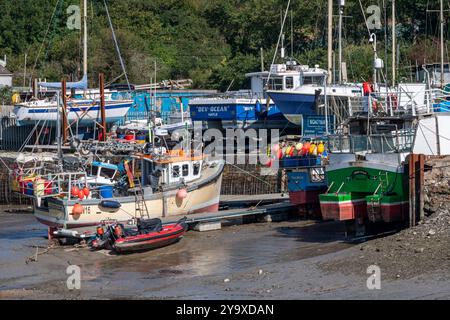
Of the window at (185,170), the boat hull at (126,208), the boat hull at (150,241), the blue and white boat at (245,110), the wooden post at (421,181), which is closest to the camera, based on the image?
the wooden post at (421,181)

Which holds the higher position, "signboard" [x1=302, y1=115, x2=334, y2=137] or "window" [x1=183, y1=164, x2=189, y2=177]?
"signboard" [x1=302, y1=115, x2=334, y2=137]

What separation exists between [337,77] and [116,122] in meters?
10.4

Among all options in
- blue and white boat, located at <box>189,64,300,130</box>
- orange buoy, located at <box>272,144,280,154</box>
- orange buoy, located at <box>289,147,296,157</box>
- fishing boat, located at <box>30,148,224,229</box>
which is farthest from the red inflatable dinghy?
blue and white boat, located at <box>189,64,300,130</box>

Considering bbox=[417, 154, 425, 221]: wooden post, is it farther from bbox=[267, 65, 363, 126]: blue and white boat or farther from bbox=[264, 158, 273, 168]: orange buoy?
bbox=[264, 158, 273, 168]: orange buoy

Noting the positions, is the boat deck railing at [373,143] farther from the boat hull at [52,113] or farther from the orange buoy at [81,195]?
the boat hull at [52,113]

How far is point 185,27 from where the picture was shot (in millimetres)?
62062

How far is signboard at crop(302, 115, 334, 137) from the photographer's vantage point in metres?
31.5

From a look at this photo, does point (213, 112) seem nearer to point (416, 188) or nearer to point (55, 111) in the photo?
point (55, 111)

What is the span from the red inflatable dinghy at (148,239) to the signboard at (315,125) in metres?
7.10

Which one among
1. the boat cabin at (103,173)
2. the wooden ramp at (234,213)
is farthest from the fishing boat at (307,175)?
the boat cabin at (103,173)

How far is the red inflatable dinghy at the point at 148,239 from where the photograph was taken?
24.9 metres

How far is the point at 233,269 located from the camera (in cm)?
2225

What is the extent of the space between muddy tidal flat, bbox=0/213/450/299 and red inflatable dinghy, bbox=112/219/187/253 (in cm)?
19

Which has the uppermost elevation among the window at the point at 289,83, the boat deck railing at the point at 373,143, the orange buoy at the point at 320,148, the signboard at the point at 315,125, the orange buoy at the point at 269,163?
the window at the point at 289,83
